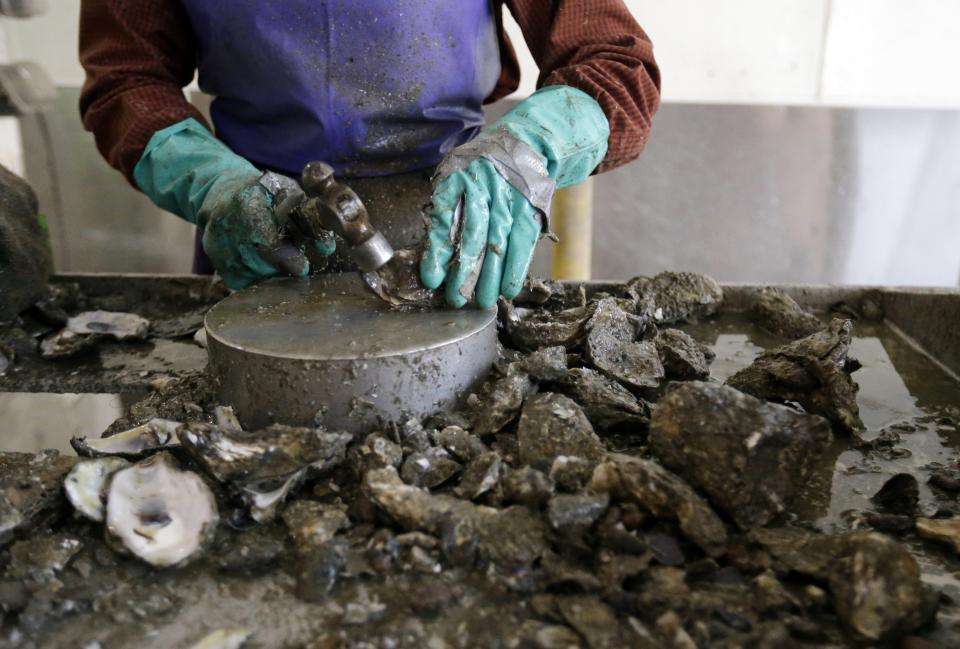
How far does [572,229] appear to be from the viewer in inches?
121

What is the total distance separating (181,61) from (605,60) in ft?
3.62

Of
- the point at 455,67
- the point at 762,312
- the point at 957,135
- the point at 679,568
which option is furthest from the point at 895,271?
the point at 679,568

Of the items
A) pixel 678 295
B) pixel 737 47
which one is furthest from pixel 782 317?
pixel 737 47

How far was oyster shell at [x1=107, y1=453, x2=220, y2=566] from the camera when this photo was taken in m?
0.98

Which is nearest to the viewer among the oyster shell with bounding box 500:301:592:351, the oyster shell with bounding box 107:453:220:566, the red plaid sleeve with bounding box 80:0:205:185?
the oyster shell with bounding box 107:453:220:566

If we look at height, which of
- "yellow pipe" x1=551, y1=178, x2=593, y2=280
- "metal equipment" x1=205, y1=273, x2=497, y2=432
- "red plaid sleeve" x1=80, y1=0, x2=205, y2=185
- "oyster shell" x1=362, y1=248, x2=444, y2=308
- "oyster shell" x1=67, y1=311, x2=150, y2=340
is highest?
"red plaid sleeve" x1=80, y1=0, x2=205, y2=185

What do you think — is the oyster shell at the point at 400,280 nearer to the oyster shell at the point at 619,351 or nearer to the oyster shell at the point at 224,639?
the oyster shell at the point at 619,351

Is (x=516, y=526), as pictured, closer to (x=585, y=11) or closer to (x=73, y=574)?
(x=73, y=574)

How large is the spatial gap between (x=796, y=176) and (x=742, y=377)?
235 centimetres

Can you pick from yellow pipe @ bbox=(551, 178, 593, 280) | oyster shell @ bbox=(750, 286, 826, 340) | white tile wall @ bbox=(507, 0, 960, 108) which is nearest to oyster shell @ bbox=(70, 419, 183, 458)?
oyster shell @ bbox=(750, 286, 826, 340)

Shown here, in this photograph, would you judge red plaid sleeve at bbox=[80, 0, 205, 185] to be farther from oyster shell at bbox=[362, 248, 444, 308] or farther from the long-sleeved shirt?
oyster shell at bbox=[362, 248, 444, 308]

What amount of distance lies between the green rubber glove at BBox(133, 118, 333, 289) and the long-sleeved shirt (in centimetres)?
6

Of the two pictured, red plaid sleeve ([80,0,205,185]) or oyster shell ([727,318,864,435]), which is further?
red plaid sleeve ([80,0,205,185])

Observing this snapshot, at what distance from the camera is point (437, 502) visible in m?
1.01
